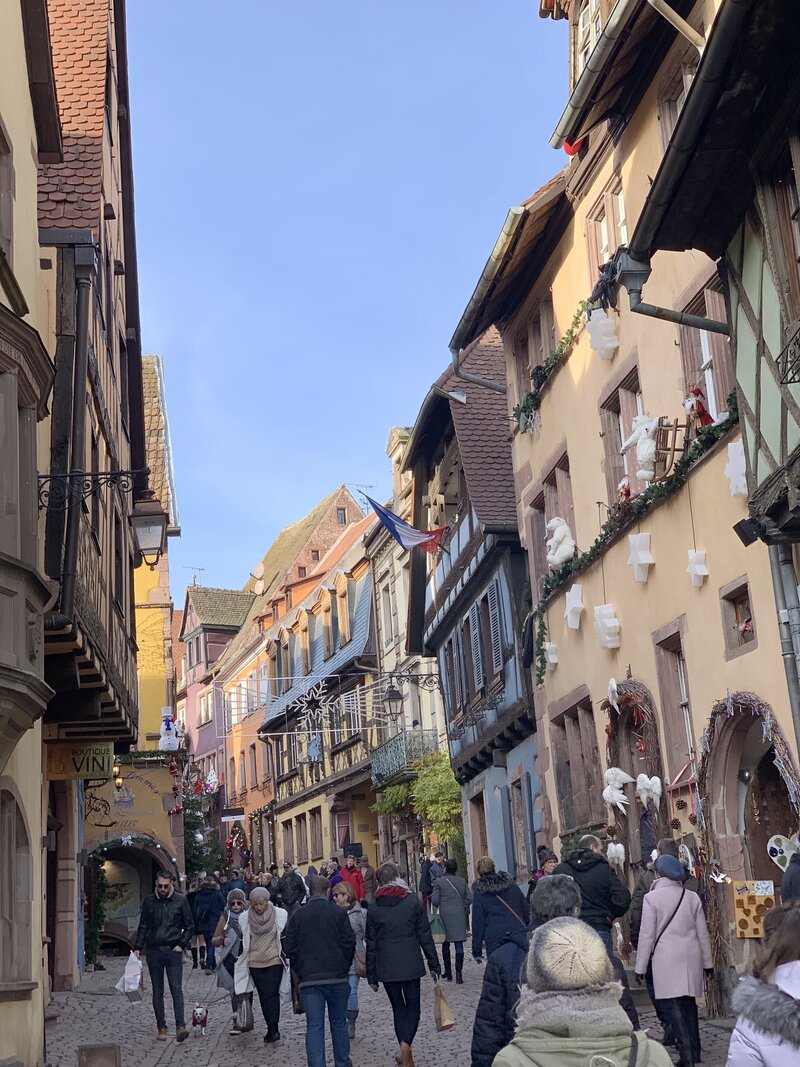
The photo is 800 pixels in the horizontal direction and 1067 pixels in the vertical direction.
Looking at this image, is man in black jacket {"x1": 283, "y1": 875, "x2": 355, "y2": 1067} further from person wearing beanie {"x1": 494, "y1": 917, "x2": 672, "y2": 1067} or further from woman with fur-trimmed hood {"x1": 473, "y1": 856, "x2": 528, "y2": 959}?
person wearing beanie {"x1": 494, "y1": 917, "x2": 672, "y2": 1067}

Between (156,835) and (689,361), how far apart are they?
2112cm

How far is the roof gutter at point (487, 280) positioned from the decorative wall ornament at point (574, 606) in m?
4.35

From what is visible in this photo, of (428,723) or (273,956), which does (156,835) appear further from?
(273,956)

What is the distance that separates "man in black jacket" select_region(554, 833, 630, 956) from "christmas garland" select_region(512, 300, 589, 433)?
854cm

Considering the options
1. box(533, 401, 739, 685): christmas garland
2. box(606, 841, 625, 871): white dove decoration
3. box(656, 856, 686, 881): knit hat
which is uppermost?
box(533, 401, 739, 685): christmas garland

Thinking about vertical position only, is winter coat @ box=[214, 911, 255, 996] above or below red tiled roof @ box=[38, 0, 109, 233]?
below

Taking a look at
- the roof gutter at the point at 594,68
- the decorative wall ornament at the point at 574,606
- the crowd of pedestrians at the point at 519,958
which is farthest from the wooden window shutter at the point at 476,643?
the roof gutter at the point at 594,68

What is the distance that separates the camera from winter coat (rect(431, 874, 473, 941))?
18.5 metres

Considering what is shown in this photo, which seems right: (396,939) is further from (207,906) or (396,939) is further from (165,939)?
(207,906)

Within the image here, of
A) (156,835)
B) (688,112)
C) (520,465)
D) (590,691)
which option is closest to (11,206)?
(688,112)

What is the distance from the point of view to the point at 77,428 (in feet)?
46.3

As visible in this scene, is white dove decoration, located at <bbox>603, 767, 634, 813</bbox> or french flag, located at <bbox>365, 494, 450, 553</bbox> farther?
french flag, located at <bbox>365, 494, 450, 553</bbox>

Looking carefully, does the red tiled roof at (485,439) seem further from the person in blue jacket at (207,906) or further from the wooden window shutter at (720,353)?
the wooden window shutter at (720,353)

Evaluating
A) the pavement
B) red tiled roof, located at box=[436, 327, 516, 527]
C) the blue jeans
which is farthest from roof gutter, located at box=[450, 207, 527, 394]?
the blue jeans
